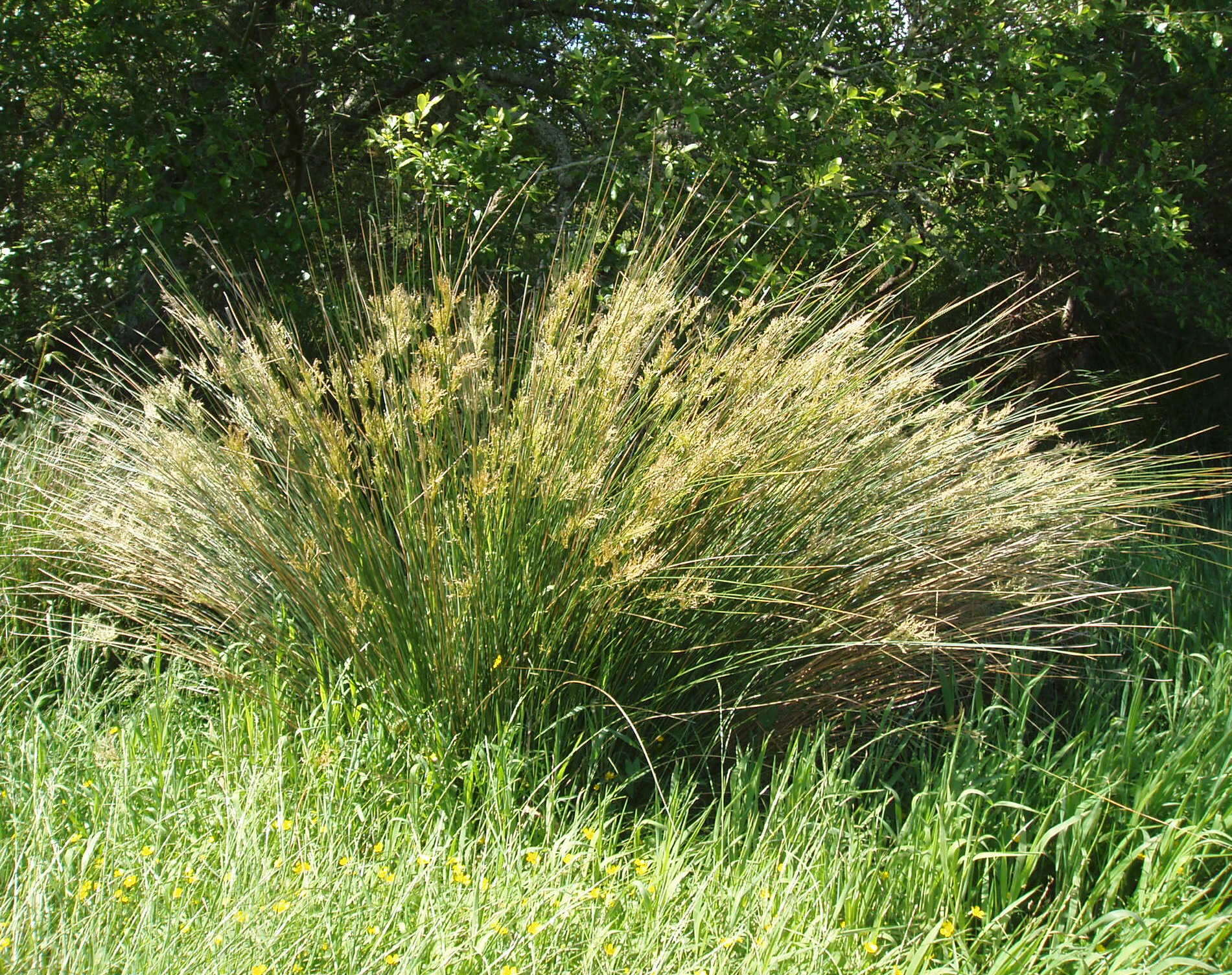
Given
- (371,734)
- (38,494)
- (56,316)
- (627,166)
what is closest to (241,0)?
(56,316)

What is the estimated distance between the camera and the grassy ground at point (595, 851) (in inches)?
85.0

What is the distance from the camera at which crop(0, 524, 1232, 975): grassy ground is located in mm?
2160

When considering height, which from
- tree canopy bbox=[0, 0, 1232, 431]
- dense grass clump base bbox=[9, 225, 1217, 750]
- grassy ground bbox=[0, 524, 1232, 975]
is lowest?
grassy ground bbox=[0, 524, 1232, 975]

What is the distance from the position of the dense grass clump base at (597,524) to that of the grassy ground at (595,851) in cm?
20

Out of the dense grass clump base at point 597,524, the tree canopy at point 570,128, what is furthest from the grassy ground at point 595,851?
the tree canopy at point 570,128

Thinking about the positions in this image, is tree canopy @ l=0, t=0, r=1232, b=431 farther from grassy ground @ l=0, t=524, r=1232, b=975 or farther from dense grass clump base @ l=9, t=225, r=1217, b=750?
grassy ground @ l=0, t=524, r=1232, b=975

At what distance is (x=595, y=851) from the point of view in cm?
245

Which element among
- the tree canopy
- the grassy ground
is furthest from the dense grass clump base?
the tree canopy

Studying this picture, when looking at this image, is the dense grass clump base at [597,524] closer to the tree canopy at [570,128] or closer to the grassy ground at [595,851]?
the grassy ground at [595,851]

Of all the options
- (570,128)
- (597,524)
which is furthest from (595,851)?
(570,128)

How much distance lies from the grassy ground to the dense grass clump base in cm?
20

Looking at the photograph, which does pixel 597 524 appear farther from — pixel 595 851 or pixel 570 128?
pixel 570 128

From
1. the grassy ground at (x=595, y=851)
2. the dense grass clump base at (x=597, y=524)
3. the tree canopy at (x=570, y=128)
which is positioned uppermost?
the tree canopy at (x=570, y=128)

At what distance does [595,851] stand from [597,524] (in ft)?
2.61
